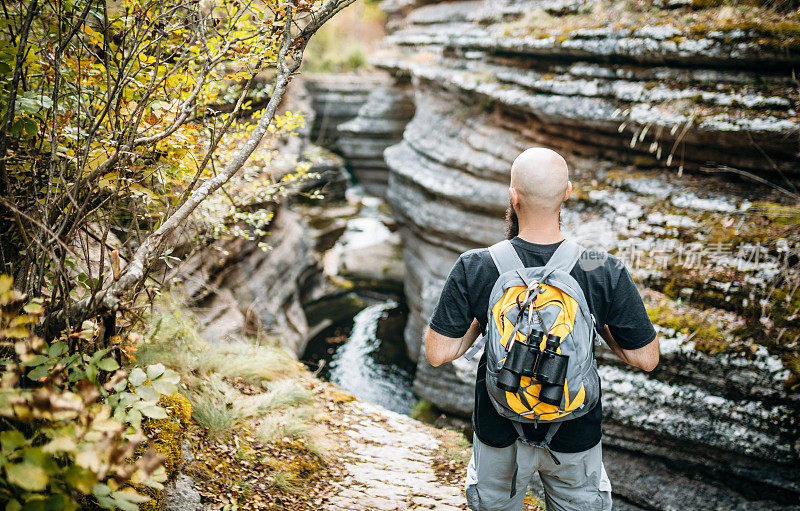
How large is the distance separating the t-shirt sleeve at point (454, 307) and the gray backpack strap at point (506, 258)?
0.15 m

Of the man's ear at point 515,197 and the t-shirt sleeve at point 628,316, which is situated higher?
the man's ear at point 515,197

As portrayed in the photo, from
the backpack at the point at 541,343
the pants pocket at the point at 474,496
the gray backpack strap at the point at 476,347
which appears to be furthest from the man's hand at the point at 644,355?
the pants pocket at the point at 474,496

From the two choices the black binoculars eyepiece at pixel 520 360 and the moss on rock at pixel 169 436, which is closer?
the black binoculars eyepiece at pixel 520 360

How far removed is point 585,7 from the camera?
295 inches

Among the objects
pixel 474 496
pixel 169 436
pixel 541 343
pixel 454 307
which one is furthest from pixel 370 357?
pixel 541 343

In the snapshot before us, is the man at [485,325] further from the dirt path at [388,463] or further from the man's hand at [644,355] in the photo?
the dirt path at [388,463]

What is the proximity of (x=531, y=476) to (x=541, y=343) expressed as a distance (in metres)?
0.70

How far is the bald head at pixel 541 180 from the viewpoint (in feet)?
6.63

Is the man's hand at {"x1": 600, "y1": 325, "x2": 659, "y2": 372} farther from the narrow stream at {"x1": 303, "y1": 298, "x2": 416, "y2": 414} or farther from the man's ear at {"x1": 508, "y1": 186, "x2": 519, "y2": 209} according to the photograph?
the narrow stream at {"x1": 303, "y1": 298, "x2": 416, "y2": 414}

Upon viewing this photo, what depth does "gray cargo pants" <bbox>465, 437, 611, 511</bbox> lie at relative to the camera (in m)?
2.15

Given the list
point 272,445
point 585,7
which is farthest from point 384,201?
point 272,445

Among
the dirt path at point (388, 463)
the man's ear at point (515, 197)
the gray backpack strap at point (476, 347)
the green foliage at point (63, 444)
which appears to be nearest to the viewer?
the green foliage at point (63, 444)

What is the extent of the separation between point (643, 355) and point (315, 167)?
33.7 feet

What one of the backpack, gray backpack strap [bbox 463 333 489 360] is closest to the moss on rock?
gray backpack strap [bbox 463 333 489 360]
